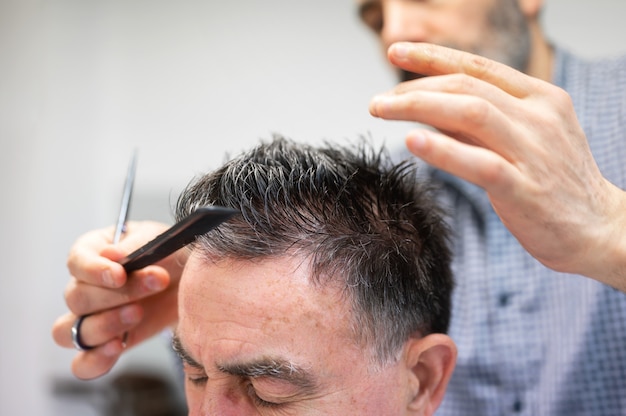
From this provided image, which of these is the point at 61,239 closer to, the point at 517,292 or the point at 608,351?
the point at 517,292

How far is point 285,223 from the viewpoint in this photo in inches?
44.9

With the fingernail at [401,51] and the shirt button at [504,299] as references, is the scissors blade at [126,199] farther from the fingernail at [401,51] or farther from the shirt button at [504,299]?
the shirt button at [504,299]

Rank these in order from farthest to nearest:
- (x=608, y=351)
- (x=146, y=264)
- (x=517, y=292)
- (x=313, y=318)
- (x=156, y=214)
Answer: (x=156, y=214), (x=517, y=292), (x=608, y=351), (x=146, y=264), (x=313, y=318)

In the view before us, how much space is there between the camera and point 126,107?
360cm

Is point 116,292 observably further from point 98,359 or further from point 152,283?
point 98,359

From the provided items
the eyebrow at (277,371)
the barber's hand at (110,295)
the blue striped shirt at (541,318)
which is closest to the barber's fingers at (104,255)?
the barber's hand at (110,295)

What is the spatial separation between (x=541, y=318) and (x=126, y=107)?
2.63 meters

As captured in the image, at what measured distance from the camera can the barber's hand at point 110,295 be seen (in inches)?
53.6

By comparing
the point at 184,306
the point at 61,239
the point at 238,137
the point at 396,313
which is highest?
the point at 184,306

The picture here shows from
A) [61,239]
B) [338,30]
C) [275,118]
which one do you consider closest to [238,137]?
[275,118]

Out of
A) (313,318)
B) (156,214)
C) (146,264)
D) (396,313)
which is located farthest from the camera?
(156,214)

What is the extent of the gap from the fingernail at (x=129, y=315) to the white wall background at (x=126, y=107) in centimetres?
189

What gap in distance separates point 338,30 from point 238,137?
2.55 feet

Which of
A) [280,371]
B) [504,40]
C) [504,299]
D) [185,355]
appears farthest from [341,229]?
[504,40]
